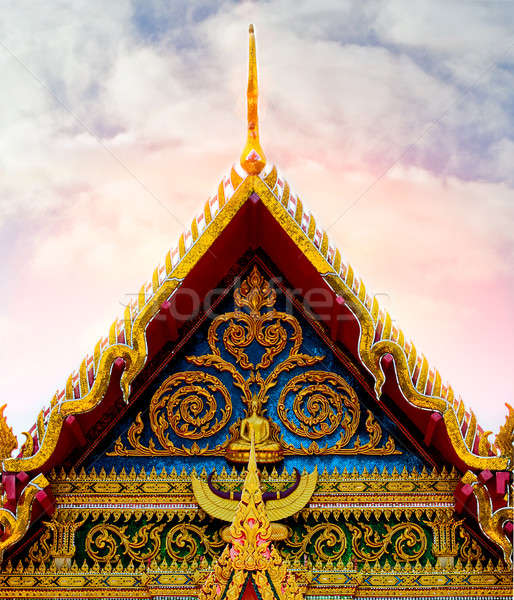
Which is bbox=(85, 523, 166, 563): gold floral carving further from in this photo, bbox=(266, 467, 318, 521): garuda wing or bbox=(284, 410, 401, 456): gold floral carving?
bbox=(284, 410, 401, 456): gold floral carving

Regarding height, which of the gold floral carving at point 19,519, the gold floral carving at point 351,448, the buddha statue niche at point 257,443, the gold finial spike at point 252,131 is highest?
the gold finial spike at point 252,131

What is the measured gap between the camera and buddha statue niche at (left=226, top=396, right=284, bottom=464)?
25.7ft

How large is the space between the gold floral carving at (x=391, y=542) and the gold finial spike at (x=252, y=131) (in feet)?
10.0

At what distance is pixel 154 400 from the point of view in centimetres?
811

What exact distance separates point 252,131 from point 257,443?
2.60m

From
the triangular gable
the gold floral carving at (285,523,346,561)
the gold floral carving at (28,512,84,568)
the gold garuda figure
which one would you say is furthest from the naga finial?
the gold floral carving at (285,523,346,561)

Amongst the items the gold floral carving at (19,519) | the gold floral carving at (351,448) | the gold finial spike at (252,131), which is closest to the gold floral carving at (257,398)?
the gold floral carving at (351,448)

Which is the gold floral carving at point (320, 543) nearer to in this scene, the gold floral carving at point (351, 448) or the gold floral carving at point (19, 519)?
the gold floral carving at point (351, 448)

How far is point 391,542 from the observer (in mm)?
7711

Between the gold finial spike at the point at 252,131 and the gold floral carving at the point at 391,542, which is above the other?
the gold finial spike at the point at 252,131

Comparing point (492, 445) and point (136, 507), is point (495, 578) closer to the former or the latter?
point (492, 445)

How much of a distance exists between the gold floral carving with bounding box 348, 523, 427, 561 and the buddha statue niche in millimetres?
855

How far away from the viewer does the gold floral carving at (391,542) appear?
7.65 meters

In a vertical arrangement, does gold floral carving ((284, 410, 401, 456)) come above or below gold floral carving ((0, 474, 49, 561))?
above
